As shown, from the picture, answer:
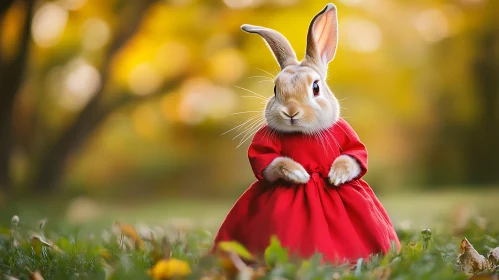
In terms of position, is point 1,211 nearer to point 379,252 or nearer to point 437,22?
point 379,252

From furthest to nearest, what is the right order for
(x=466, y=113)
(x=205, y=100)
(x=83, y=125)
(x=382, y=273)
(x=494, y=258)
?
(x=466, y=113) < (x=205, y=100) < (x=83, y=125) < (x=494, y=258) < (x=382, y=273)

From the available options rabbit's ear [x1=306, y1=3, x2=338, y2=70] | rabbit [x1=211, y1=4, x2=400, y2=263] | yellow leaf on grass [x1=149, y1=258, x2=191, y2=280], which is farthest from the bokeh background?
yellow leaf on grass [x1=149, y1=258, x2=191, y2=280]

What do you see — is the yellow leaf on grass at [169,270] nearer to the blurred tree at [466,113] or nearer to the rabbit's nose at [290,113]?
the rabbit's nose at [290,113]

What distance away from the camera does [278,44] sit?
2.41m

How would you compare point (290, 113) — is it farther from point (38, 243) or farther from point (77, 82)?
point (77, 82)

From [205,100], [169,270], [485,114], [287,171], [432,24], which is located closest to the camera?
[169,270]

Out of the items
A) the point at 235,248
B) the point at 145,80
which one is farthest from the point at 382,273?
the point at 145,80

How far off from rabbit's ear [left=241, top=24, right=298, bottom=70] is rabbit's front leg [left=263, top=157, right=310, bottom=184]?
0.42 m

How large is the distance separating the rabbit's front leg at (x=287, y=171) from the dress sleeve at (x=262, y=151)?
0.03m

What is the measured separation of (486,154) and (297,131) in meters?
9.08

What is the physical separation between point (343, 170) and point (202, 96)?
7810 mm

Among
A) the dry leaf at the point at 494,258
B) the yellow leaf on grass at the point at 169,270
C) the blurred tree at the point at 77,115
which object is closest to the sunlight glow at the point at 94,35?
the blurred tree at the point at 77,115

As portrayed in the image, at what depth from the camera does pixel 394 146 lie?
11000mm

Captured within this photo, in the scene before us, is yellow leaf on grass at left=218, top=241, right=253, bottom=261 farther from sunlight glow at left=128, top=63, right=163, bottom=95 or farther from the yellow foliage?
sunlight glow at left=128, top=63, right=163, bottom=95
